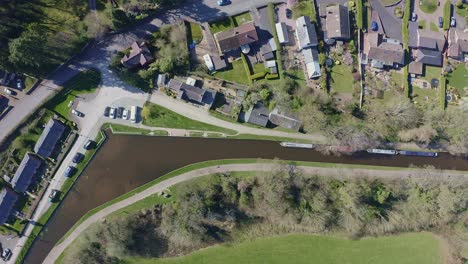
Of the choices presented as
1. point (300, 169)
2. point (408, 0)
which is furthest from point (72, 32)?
point (408, 0)

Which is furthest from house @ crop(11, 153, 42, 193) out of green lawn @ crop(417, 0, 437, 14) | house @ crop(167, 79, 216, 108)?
green lawn @ crop(417, 0, 437, 14)

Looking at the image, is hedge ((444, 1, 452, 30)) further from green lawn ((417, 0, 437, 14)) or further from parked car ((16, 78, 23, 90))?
parked car ((16, 78, 23, 90))

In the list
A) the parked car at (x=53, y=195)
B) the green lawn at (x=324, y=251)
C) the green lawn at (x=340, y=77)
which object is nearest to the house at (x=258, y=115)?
the green lawn at (x=340, y=77)

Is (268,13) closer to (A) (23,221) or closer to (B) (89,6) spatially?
(B) (89,6)

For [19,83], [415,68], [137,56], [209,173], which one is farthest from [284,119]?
[19,83]

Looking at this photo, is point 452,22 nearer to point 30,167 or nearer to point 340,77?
point 340,77

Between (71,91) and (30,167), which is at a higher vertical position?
(71,91)

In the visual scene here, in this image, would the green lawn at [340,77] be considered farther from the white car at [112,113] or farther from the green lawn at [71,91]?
the green lawn at [71,91]
